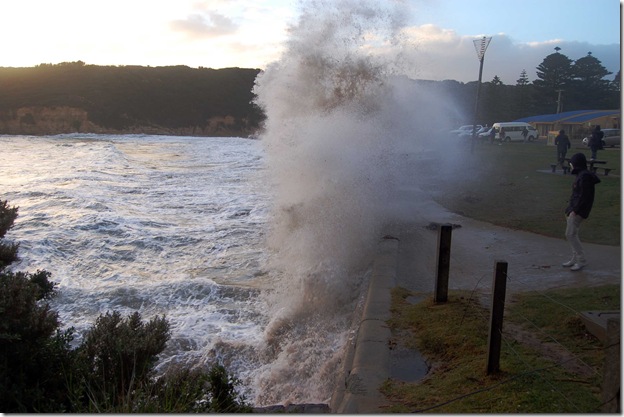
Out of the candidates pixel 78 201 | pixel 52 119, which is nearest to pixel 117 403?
pixel 78 201

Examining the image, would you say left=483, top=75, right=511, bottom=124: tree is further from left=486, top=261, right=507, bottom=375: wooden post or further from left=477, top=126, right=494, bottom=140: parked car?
left=486, top=261, right=507, bottom=375: wooden post

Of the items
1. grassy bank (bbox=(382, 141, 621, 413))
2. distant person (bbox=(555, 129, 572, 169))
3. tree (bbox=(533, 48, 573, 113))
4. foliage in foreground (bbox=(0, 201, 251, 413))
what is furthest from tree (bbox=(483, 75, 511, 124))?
foliage in foreground (bbox=(0, 201, 251, 413))

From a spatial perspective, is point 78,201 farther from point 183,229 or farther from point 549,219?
point 549,219

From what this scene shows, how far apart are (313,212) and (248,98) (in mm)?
85012

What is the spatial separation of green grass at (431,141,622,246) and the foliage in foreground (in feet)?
20.7

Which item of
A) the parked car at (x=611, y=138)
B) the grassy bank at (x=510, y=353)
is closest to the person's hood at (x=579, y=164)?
the grassy bank at (x=510, y=353)

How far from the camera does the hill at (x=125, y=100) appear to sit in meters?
76.4

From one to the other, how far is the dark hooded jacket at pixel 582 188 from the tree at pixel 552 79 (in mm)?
4101

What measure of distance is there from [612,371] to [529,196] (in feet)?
42.7

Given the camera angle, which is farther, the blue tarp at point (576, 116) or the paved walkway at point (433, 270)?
the blue tarp at point (576, 116)

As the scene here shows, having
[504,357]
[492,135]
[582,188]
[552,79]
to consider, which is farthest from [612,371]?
[492,135]

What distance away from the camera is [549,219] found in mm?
12531

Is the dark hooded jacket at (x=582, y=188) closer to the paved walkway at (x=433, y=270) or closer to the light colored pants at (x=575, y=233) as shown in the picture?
the light colored pants at (x=575, y=233)

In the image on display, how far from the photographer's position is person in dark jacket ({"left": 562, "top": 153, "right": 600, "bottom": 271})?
8102 mm
